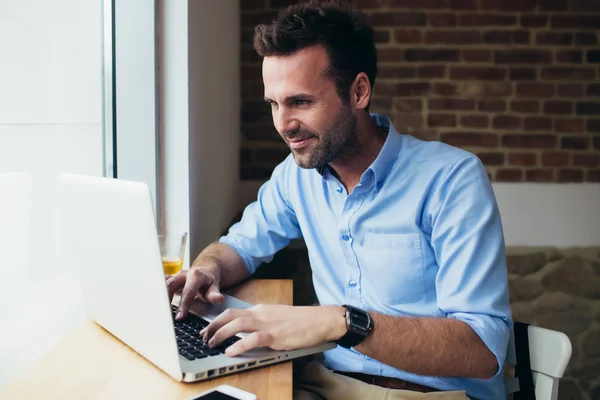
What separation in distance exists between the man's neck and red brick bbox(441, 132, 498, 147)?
119 centimetres

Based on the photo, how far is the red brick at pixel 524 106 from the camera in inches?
101

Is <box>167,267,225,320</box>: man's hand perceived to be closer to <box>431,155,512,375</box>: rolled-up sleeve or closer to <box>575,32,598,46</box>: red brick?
<box>431,155,512,375</box>: rolled-up sleeve

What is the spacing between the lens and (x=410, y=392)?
1.18 meters

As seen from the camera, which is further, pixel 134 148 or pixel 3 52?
pixel 134 148

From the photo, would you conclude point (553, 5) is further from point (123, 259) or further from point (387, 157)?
point (123, 259)

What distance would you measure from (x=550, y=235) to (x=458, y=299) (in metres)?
1.70

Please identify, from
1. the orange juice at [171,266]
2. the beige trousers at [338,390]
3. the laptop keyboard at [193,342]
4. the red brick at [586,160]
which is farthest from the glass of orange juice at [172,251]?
the red brick at [586,160]

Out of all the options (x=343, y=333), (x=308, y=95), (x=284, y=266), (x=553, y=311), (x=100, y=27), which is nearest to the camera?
(x=343, y=333)

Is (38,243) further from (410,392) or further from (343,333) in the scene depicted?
(410,392)

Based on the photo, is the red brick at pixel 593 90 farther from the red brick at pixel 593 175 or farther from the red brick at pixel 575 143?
the red brick at pixel 593 175

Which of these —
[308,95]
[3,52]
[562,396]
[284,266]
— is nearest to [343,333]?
[308,95]

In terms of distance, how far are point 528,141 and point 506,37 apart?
0.46 metres

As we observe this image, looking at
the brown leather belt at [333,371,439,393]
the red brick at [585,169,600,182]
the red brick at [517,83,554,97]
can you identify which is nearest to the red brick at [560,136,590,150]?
the red brick at [585,169,600,182]

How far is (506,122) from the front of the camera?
2.56m
